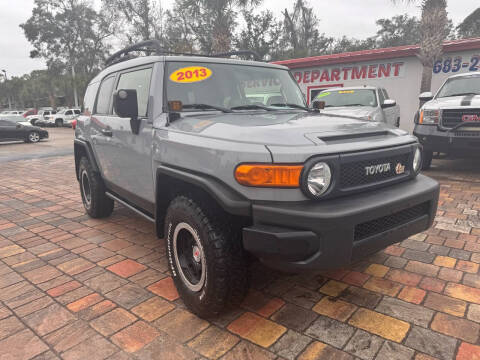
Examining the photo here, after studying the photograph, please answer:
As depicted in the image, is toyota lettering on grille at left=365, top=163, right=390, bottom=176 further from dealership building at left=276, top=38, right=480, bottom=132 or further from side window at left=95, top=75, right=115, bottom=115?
dealership building at left=276, top=38, right=480, bottom=132

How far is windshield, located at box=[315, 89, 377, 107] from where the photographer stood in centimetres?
796

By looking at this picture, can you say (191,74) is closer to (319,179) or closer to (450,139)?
(319,179)

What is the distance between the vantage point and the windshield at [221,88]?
282cm

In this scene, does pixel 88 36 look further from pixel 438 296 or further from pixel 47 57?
pixel 438 296

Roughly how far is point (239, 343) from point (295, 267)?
2.05 ft

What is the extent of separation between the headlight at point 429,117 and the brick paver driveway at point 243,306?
2971 millimetres

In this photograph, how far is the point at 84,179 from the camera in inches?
183

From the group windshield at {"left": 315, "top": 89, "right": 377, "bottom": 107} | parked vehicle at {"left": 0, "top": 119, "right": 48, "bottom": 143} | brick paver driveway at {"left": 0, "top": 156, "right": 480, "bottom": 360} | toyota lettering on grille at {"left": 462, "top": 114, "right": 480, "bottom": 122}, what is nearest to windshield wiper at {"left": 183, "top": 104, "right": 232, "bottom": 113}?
brick paver driveway at {"left": 0, "top": 156, "right": 480, "bottom": 360}

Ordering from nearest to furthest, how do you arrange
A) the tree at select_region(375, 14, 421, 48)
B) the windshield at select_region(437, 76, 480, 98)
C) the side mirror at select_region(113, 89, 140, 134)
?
the side mirror at select_region(113, 89, 140, 134) → the windshield at select_region(437, 76, 480, 98) → the tree at select_region(375, 14, 421, 48)

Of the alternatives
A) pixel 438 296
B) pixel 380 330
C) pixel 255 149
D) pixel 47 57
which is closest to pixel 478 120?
pixel 438 296

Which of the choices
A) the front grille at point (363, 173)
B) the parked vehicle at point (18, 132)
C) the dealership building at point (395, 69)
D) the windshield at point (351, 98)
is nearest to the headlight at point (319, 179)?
the front grille at point (363, 173)

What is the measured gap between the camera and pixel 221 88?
295cm

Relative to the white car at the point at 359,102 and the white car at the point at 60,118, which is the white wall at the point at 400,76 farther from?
the white car at the point at 60,118

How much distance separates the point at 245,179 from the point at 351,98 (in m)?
7.07
